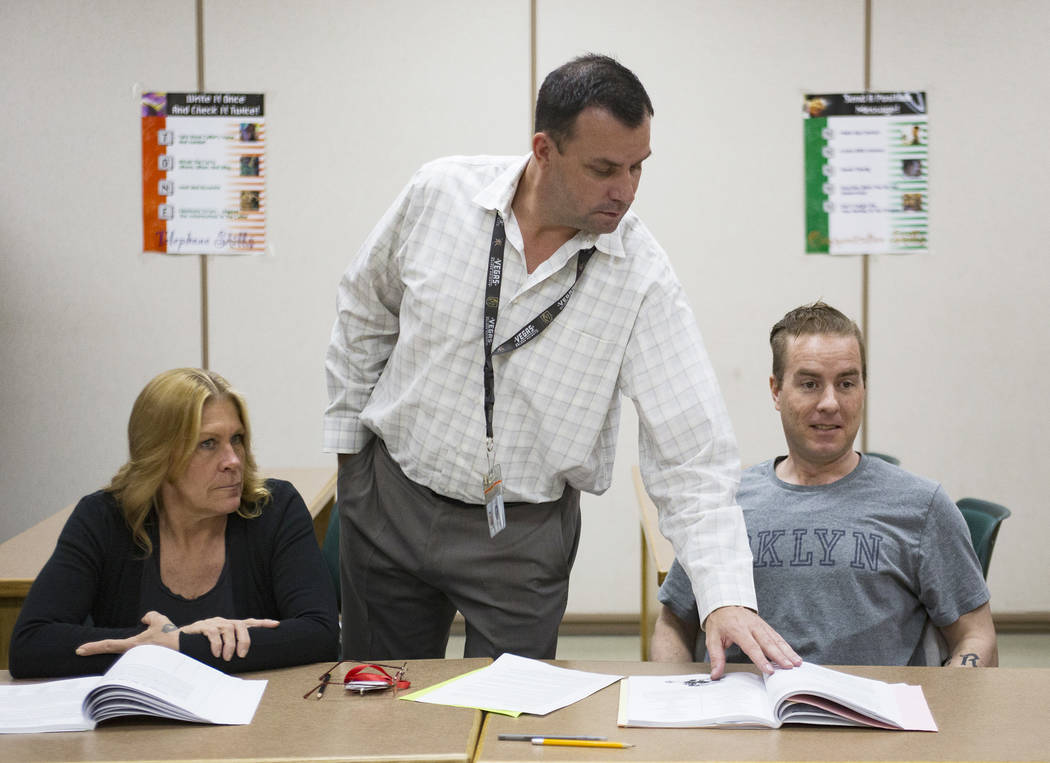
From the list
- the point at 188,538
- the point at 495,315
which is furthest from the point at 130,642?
the point at 495,315

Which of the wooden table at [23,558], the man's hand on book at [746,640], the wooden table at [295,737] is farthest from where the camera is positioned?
the wooden table at [23,558]

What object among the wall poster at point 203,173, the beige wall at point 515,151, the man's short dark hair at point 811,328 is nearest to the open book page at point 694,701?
the man's short dark hair at point 811,328

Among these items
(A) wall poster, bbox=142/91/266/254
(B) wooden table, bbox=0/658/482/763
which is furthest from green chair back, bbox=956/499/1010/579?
(A) wall poster, bbox=142/91/266/254

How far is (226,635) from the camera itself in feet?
5.33

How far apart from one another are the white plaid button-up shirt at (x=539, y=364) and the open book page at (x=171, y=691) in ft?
1.82

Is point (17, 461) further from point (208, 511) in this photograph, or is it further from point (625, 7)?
point (625, 7)

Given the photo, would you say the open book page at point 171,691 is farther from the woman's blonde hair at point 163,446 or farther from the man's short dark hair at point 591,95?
the man's short dark hair at point 591,95

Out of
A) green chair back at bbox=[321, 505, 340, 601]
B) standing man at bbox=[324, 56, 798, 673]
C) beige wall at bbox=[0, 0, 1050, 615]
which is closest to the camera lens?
standing man at bbox=[324, 56, 798, 673]

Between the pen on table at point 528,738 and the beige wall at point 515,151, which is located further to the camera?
the beige wall at point 515,151

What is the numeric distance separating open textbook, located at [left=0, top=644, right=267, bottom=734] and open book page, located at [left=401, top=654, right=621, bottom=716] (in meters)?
0.27

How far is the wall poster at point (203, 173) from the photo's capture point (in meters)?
4.16

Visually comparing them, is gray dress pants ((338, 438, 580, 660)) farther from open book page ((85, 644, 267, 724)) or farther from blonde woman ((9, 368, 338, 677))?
open book page ((85, 644, 267, 724))

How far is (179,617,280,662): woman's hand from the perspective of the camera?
5.27 feet

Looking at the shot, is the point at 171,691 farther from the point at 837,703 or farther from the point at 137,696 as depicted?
the point at 837,703
